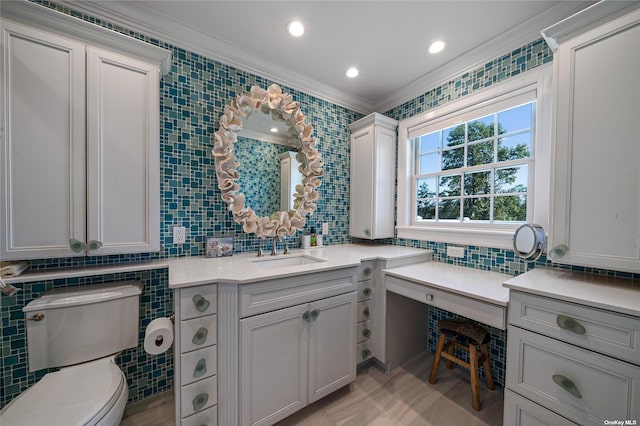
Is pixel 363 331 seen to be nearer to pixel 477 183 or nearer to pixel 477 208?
pixel 477 208

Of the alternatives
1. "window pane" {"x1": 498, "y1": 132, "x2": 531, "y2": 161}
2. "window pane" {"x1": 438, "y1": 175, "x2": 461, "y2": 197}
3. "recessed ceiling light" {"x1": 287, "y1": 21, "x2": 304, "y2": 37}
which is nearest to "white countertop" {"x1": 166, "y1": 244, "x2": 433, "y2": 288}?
"window pane" {"x1": 438, "y1": 175, "x2": 461, "y2": 197}

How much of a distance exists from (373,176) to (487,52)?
1322 millimetres

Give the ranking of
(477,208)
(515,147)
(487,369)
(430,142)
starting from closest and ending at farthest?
(487,369) → (515,147) → (477,208) → (430,142)

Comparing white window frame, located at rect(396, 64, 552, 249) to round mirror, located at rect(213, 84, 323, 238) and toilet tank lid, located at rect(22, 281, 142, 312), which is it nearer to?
round mirror, located at rect(213, 84, 323, 238)

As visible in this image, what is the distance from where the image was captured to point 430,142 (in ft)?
7.77

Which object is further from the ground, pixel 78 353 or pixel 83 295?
pixel 83 295

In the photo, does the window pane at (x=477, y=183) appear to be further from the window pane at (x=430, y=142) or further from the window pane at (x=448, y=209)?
the window pane at (x=430, y=142)

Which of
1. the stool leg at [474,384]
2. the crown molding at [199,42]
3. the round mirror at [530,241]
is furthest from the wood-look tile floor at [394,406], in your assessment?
the crown molding at [199,42]

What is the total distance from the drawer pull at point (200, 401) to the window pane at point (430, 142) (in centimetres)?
266

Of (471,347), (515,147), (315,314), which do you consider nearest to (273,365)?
(315,314)

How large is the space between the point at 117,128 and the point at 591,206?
2571 millimetres

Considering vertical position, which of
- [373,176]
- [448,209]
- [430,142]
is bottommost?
[448,209]

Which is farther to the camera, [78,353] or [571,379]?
[78,353]

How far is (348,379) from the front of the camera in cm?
165
